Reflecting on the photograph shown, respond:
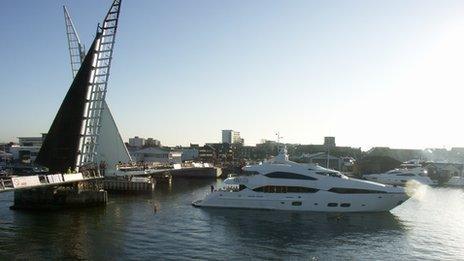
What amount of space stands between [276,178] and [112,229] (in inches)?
937

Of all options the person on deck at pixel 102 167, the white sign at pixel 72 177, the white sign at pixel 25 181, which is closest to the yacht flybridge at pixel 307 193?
the white sign at pixel 72 177

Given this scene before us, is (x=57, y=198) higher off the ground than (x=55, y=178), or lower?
lower

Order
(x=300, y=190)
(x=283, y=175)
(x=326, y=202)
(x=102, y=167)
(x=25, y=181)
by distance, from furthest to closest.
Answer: (x=102, y=167)
(x=283, y=175)
(x=300, y=190)
(x=326, y=202)
(x=25, y=181)

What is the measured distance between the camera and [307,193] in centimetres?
6156

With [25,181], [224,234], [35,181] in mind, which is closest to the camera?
[224,234]

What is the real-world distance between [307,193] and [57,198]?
35.3 metres

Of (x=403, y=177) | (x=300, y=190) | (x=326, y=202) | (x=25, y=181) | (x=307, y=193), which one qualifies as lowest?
(x=326, y=202)

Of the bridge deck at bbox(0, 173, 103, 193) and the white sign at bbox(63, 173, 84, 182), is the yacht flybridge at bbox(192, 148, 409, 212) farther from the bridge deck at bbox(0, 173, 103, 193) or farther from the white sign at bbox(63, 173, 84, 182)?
the bridge deck at bbox(0, 173, 103, 193)

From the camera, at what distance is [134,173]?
303 feet

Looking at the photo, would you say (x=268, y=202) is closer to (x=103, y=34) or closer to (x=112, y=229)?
(x=112, y=229)

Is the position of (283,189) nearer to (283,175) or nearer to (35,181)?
(283,175)

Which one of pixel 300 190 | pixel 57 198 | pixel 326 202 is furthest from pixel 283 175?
pixel 57 198

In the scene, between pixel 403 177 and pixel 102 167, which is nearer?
pixel 102 167

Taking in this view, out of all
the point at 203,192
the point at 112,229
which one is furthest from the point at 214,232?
the point at 203,192
